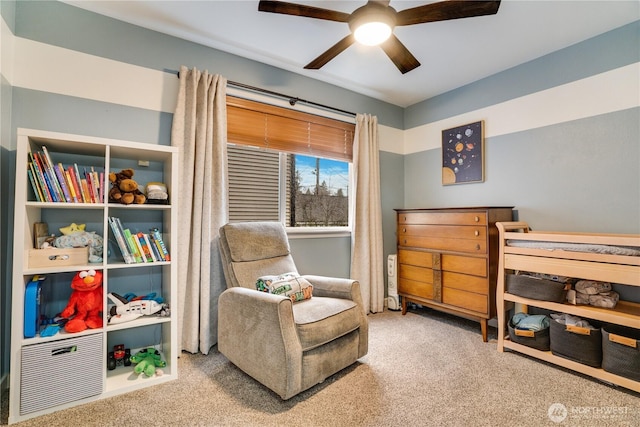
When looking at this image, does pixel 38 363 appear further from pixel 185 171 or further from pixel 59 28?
pixel 59 28

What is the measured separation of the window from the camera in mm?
2695

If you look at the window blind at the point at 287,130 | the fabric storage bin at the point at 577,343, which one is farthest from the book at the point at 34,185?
the fabric storage bin at the point at 577,343

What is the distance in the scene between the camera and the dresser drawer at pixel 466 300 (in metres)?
2.53

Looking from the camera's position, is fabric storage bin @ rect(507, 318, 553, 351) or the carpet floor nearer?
the carpet floor

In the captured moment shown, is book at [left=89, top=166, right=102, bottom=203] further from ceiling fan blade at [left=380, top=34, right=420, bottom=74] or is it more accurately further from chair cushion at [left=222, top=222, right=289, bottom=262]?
ceiling fan blade at [left=380, top=34, right=420, bottom=74]

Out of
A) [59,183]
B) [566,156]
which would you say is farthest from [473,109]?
[59,183]

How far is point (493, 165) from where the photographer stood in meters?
2.96

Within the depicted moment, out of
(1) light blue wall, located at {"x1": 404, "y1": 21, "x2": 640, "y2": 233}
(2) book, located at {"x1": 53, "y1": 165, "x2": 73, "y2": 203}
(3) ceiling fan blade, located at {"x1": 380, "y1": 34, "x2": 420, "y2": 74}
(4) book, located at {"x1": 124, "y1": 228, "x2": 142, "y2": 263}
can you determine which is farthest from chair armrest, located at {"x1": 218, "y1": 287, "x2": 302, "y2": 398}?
(1) light blue wall, located at {"x1": 404, "y1": 21, "x2": 640, "y2": 233}

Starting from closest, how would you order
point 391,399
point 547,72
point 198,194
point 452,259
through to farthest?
point 391,399 < point 198,194 < point 547,72 < point 452,259

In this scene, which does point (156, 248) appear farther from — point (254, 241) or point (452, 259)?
point (452, 259)

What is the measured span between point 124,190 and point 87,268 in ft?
1.64

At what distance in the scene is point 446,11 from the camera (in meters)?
1.61

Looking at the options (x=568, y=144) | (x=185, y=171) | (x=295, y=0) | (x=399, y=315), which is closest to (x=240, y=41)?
(x=295, y=0)

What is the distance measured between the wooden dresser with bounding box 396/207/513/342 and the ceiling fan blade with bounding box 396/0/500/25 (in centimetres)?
147
